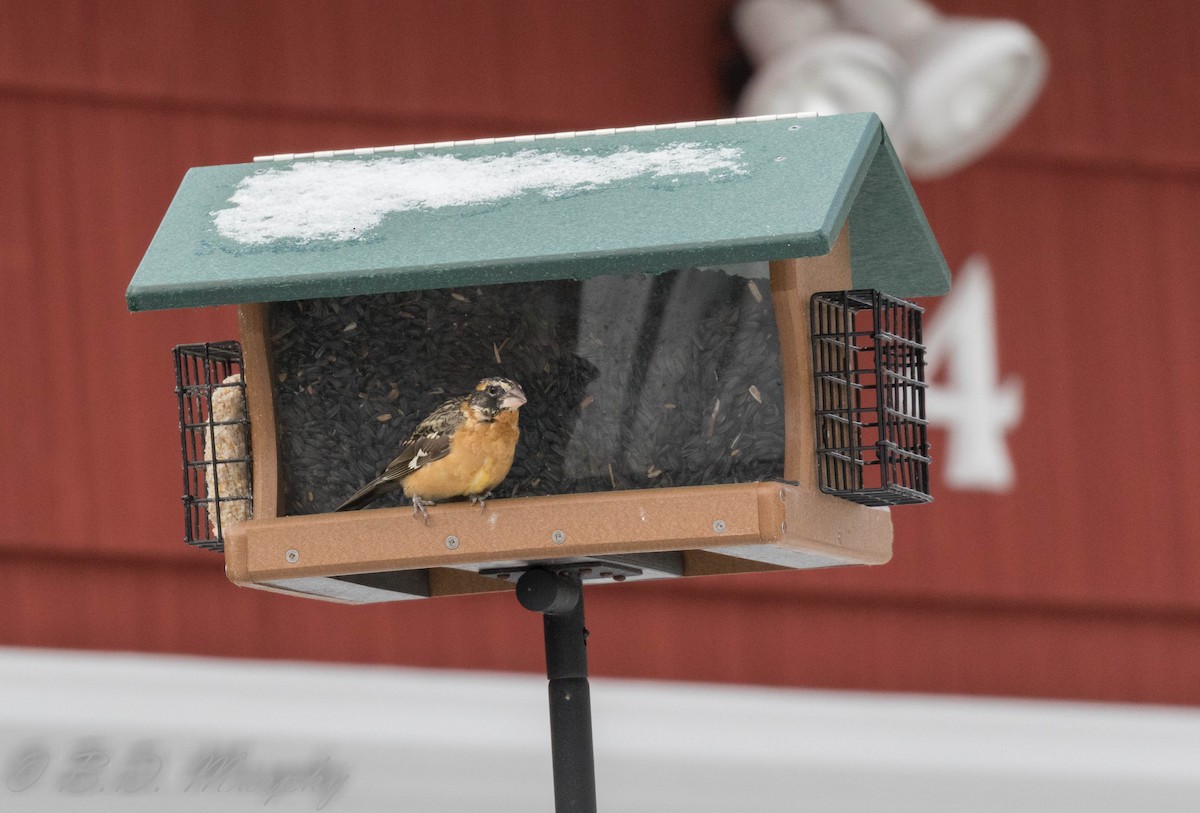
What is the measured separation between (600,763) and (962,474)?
283 centimetres

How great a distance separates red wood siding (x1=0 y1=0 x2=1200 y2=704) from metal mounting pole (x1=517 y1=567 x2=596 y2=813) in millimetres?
5678

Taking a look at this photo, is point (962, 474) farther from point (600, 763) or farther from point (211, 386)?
point (211, 386)

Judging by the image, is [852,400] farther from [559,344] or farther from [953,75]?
[953,75]

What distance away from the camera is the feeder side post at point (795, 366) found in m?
4.33

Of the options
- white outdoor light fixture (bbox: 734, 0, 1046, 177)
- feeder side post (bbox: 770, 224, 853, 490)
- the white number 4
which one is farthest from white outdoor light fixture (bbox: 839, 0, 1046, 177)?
feeder side post (bbox: 770, 224, 853, 490)

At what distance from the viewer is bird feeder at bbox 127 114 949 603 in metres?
4.07

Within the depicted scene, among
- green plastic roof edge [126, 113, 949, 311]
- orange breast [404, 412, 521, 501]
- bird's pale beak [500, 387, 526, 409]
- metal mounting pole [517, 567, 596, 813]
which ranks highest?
green plastic roof edge [126, 113, 949, 311]

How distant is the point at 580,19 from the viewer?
10883 mm

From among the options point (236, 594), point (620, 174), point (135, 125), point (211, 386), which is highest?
point (135, 125)

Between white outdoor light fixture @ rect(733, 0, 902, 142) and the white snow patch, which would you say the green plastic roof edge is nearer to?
the white snow patch

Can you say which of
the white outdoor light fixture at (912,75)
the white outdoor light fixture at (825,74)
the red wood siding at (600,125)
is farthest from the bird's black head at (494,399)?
the red wood siding at (600,125)

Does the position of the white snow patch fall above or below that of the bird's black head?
above

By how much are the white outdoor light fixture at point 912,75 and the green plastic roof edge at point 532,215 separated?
16.6 feet

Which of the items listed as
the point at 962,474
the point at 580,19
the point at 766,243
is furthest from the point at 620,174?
the point at 962,474
